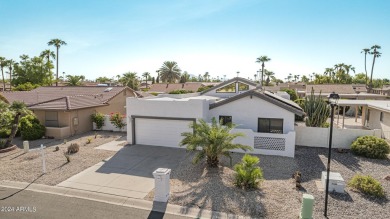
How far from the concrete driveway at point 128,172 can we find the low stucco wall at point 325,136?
8.57 meters

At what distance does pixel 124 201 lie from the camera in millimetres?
9406

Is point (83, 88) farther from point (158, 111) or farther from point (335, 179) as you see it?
point (335, 179)

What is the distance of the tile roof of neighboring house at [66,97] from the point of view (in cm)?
2178

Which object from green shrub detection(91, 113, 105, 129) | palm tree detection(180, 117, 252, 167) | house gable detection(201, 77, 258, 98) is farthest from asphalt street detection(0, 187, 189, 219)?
house gable detection(201, 77, 258, 98)

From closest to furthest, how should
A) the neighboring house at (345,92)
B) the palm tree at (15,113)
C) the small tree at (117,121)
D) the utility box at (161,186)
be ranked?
the utility box at (161,186), the palm tree at (15,113), the small tree at (117,121), the neighboring house at (345,92)

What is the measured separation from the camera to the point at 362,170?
493 inches

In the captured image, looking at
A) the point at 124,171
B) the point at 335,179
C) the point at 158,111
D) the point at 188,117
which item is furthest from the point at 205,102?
the point at 335,179

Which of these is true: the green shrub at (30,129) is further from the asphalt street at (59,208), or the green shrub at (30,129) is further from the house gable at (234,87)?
the house gable at (234,87)

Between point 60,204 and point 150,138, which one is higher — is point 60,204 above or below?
below

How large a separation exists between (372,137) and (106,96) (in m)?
25.8

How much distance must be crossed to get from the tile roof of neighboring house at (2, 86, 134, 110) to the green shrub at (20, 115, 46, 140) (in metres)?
1.56

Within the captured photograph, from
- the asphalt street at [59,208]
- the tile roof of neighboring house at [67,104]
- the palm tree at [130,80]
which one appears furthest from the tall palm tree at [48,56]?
the asphalt street at [59,208]

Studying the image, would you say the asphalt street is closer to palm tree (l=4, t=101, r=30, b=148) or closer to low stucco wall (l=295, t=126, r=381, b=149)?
palm tree (l=4, t=101, r=30, b=148)

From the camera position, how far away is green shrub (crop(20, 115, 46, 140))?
19578 millimetres
